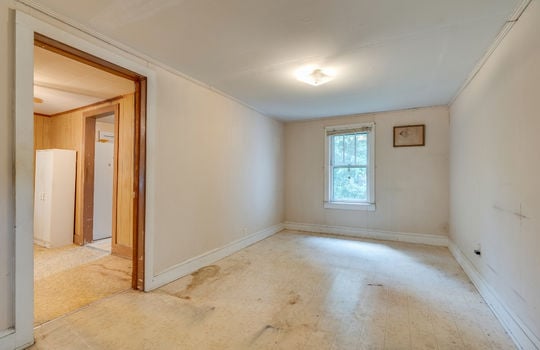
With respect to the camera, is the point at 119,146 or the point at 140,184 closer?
the point at 140,184

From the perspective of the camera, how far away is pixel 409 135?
4.51 metres

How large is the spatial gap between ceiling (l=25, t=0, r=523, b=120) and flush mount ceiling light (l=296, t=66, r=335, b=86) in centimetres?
10

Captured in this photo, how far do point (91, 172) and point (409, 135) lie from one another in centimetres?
551

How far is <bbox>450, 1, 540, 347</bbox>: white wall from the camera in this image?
5.50 feet

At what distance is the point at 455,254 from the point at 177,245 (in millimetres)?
3778

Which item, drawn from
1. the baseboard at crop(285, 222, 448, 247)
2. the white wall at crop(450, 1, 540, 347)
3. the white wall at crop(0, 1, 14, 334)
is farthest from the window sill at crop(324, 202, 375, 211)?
the white wall at crop(0, 1, 14, 334)

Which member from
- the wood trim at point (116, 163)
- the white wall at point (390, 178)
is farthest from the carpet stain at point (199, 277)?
the white wall at point (390, 178)

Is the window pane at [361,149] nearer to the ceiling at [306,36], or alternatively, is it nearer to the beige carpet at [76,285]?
the ceiling at [306,36]

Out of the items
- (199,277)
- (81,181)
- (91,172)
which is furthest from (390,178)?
(81,181)

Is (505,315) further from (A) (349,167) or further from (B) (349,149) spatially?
(B) (349,149)

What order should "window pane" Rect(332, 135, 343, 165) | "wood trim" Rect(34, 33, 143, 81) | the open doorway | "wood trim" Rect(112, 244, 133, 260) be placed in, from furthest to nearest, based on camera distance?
"window pane" Rect(332, 135, 343, 165) → "wood trim" Rect(112, 244, 133, 260) → the open doorway → "wood trim" Rect(34, 33, 143, 81)

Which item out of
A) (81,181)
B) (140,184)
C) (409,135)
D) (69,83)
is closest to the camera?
(140,184)

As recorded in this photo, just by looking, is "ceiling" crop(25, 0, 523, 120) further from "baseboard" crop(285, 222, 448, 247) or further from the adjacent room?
"baseboard" crop(285, 222, 448, 247)

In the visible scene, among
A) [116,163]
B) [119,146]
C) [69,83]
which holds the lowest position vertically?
[116,163]
